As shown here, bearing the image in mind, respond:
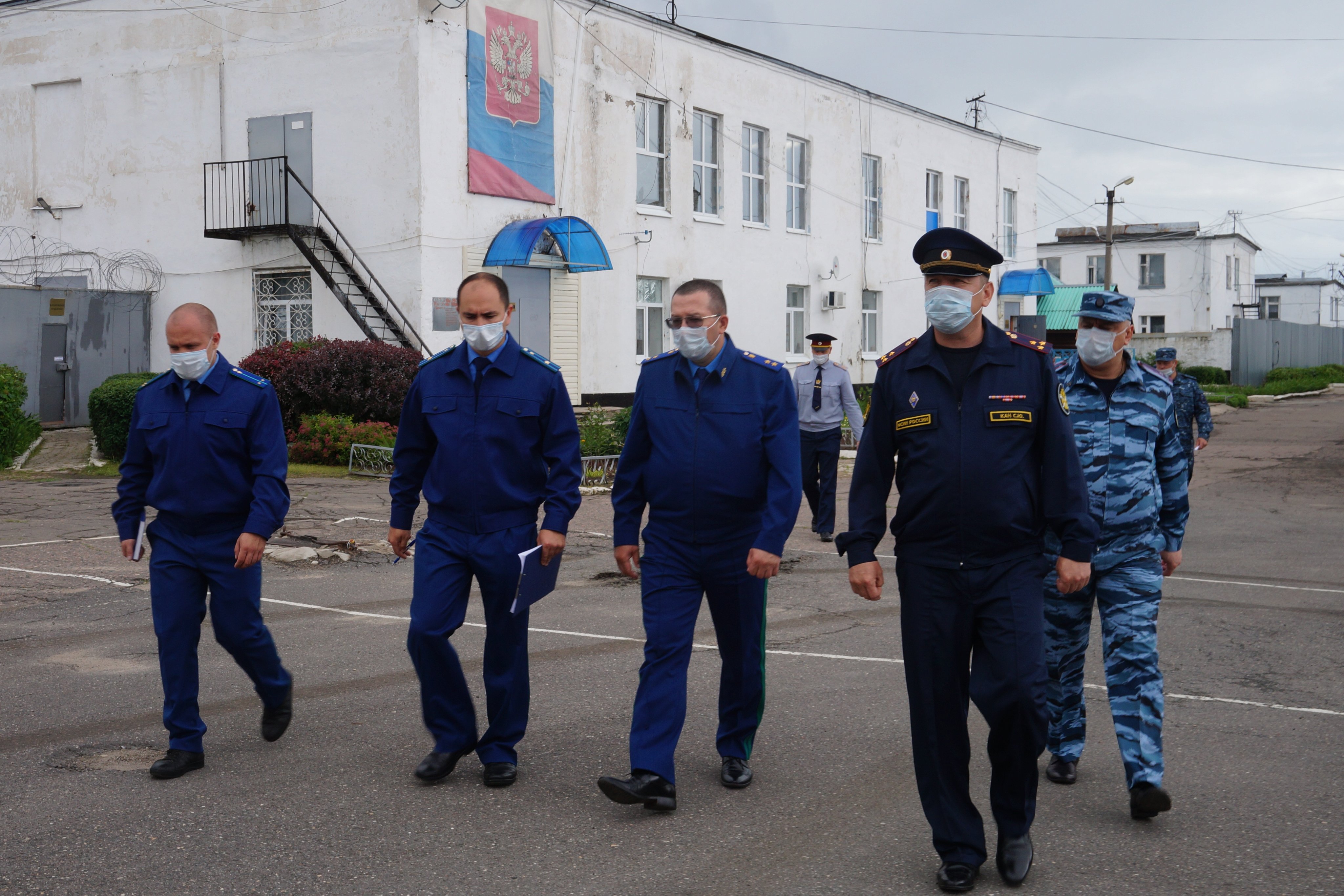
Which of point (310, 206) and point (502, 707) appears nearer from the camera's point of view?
point (502, 707)

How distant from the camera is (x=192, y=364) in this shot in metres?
5.45

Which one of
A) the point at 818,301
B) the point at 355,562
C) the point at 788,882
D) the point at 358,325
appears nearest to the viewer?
the point at 788,882

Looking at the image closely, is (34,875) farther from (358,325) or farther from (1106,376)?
(358,325)

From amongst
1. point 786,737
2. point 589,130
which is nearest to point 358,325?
point 589,130

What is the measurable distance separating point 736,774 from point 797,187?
92.2 feet

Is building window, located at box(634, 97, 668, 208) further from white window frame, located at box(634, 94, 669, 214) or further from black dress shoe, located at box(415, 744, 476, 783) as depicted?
black dress shoe, located at box(415, 744, 476, 783)

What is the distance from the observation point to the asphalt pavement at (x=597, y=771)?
4199 millimetres

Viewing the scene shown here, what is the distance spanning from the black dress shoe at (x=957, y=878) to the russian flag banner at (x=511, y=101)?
20.3 meters

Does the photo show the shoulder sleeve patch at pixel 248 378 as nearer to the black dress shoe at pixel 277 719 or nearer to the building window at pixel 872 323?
the black dress shoe at pixel 277 719

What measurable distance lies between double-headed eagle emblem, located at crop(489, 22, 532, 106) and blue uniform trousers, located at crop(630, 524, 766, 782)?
19717 mm

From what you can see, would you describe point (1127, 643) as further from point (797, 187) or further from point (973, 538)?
point (797, 187)

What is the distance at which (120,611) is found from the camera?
8.92m

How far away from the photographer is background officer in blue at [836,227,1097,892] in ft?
13.4

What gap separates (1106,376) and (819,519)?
25.0ft
